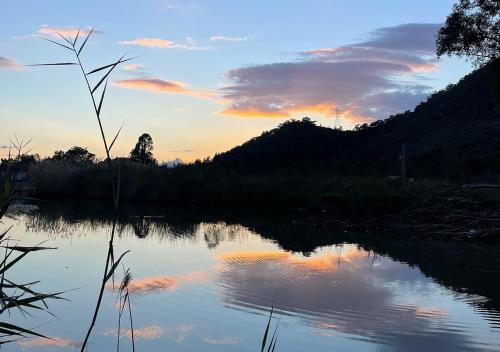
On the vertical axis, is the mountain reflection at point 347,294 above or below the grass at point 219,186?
below

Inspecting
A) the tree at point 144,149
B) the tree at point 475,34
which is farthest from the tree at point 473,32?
the tree at point 144,149

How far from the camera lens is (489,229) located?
1041 cm

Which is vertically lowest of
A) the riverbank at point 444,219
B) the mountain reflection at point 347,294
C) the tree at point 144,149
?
the mountain reflection at point 347,294

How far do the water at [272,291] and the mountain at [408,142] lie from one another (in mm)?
19838

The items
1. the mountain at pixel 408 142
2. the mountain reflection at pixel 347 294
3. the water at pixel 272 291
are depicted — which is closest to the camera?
the water at pixel 272 291

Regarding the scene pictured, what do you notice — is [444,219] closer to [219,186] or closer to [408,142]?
[219,186]

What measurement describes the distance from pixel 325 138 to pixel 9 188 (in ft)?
152

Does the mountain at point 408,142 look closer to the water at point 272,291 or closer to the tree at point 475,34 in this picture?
the tree at point 475,34

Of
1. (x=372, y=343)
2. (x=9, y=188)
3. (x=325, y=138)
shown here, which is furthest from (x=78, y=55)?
(x=325, y=138)

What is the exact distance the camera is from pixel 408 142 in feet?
133

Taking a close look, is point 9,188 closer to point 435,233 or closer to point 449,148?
point 435,233

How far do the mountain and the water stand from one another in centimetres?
1984

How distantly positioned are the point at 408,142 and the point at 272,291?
120 ft

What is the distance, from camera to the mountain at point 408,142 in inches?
1275
